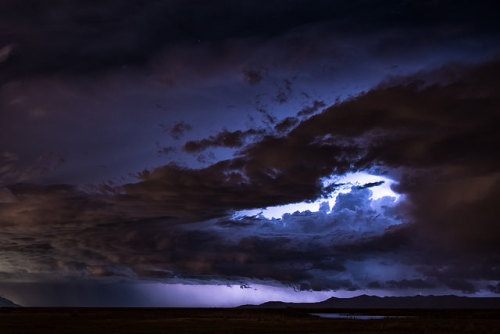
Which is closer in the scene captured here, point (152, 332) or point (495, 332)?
point (495, 332)

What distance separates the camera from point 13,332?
186 feet

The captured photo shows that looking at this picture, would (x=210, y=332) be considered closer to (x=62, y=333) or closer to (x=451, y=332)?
(x=62, y=333)

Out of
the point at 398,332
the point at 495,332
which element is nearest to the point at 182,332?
the point at 398,332

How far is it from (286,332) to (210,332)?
→ 9.32 meters

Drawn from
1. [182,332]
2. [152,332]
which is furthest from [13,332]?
[182,332]

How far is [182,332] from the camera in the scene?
194 ft

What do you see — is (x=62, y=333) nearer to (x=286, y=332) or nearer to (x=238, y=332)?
(x=238, y=332)

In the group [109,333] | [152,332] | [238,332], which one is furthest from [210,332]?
[109,333]

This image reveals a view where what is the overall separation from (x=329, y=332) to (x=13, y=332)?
3773 cm

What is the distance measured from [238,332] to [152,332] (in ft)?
35.4

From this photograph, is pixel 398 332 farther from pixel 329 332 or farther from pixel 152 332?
pixel 152 332

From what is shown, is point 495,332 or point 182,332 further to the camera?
point 182,332

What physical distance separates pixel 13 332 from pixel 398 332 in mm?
45568

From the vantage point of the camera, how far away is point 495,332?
54.1 meters
